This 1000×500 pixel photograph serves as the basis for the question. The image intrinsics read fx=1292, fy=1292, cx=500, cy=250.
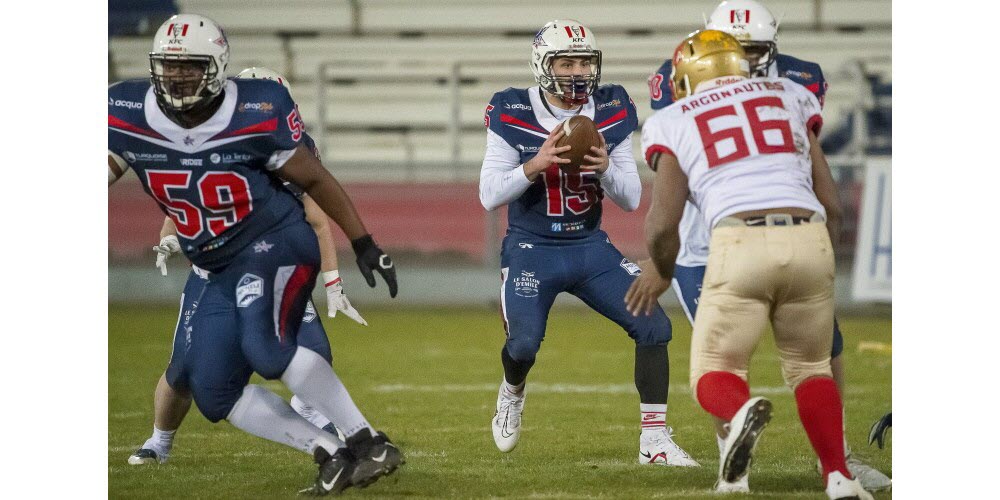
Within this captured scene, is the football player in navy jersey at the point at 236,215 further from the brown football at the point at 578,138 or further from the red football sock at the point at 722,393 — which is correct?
the red football sock at the point at 722,393

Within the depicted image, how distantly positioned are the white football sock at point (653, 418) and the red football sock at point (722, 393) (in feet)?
2.54

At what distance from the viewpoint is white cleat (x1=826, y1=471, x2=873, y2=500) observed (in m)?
2.85

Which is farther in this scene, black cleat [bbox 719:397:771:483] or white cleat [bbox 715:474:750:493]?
white cleat [bbox 715:474:750:493]

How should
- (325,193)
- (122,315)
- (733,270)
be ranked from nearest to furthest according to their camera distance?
1. (733,270)
2. (325,193)
3. (122,315)

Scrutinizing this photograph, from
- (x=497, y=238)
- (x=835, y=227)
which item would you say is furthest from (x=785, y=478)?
(x=497, y=238)

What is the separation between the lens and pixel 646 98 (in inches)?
400

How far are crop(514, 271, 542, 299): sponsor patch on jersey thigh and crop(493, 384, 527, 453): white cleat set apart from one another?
343 millimetres

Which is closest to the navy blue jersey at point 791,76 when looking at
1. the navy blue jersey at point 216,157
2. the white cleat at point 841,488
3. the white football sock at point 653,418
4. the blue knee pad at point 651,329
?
the blue knee pad at point 651,329

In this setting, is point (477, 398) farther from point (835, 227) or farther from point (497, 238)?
point (497, 238)

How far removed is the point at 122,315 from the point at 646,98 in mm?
4351

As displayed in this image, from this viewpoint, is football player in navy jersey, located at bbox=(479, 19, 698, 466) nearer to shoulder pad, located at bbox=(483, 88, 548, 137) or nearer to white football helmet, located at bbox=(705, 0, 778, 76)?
shoulder pad, located at bbox=(483, 88, 548, 137)

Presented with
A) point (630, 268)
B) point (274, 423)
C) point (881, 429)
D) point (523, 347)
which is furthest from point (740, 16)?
point (274, 423)

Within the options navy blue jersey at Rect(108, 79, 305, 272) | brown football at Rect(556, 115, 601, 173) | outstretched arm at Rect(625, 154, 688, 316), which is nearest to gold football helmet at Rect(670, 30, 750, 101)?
outstretched arm at Rect(625, 154, 688, 316)

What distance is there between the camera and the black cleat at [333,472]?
10.4ft
